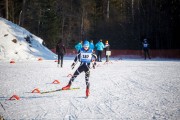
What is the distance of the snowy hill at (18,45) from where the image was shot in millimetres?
28719

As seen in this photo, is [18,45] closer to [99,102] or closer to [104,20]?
[104,20]

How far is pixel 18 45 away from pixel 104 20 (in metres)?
20.1

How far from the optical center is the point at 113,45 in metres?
43.3

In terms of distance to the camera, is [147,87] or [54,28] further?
[54,28]

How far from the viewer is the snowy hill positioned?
28719 mm

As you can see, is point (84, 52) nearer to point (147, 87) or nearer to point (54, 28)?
point (147, 87)

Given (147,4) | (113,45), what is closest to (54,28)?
(113,45)

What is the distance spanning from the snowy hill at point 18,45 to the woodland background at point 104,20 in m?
5.58

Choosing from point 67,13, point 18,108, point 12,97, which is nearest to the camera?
point 18,108

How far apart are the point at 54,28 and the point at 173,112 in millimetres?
42391

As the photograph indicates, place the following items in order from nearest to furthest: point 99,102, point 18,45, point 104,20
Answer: point 99,102, point 18,45, point 104,20

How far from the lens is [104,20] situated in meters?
45.7

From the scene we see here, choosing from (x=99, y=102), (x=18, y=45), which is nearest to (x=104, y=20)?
(x=18, y=45)

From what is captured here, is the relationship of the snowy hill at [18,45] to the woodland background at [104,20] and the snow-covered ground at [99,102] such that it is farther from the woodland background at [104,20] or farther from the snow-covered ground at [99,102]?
the snow-covered ground at [99,102]
